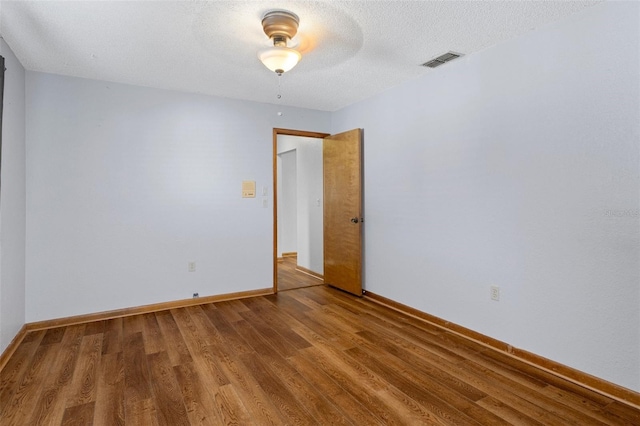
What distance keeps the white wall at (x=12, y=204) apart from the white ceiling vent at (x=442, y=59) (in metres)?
3.37

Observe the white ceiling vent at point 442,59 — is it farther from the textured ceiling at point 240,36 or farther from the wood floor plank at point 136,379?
the wood floor plank at point 136,379

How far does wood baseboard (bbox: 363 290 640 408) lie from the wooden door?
997 mm

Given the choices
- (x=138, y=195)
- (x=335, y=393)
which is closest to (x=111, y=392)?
(x=335, y=393)

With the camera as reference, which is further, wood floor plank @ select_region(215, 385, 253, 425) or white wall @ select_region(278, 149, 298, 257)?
white wall @ select_region(278, 149, 298, 257)

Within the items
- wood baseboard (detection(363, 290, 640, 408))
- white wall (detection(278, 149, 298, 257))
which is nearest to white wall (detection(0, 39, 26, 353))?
wood baseboard (detection(363, 290, 640, 408))

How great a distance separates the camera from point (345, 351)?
104 inches

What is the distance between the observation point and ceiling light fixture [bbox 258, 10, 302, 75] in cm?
217

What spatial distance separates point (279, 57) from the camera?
2.39 m

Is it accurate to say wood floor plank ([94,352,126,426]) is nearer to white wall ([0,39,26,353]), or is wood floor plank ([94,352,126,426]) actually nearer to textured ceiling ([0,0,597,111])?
white wall ([0,39,26,353])

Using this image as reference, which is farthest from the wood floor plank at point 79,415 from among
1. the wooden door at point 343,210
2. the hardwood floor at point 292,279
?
the wooden door at point 343,210

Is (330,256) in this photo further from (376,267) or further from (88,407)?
(88,407)

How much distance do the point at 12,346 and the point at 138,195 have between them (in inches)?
63.7

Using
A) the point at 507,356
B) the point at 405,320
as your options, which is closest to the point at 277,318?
the point at 405,320

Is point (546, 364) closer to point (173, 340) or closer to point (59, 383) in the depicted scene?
point (173, 340)
